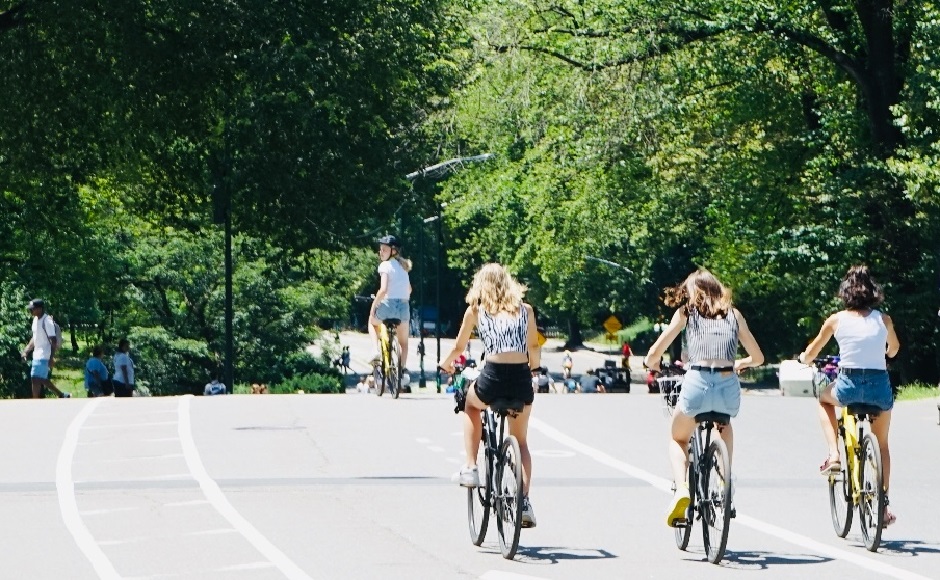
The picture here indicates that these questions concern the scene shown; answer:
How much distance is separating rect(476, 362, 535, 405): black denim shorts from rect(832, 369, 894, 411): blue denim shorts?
186cm

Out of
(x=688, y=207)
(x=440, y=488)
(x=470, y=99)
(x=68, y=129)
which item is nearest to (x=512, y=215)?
(x=688, y=207)

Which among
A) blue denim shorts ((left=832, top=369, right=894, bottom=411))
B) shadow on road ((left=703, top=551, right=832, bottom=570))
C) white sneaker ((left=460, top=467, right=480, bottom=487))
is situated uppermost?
blue denim shorts ((left=832, top=369, right=894, bottom=411))

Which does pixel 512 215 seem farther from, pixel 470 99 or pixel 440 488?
pixel 440 488

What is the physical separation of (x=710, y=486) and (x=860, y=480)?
1.10 metres

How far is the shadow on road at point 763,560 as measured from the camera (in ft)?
31.5

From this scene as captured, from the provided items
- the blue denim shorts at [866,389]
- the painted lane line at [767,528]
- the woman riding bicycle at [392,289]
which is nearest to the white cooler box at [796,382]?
the woman riding bicycle at [392,289]

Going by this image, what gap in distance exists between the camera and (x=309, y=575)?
9.21 metres

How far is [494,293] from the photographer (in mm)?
10164

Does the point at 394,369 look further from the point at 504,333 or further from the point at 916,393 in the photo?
the point at 504,333

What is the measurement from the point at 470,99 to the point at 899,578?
25307 mm

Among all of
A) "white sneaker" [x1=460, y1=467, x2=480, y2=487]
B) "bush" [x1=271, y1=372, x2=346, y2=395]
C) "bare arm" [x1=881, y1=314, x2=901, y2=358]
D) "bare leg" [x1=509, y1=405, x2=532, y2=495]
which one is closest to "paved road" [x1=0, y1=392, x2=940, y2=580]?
"white sneaker" [x1=460, y1=467, x2=480, y2=487]

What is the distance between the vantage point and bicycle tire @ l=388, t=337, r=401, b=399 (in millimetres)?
19922

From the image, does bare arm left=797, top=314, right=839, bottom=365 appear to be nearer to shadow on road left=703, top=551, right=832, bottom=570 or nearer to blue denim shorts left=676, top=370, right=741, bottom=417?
blue denim shorts left=676, top=370, right=741, bottom=417

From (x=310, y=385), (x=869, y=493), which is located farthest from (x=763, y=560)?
(x=310, y=385)
